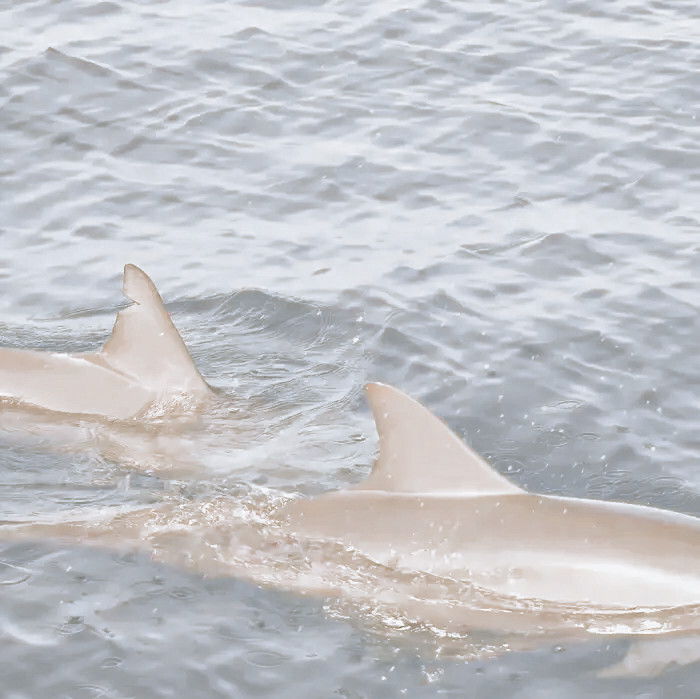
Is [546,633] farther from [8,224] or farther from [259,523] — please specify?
[8,224]

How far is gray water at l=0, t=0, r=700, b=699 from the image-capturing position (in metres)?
6.66

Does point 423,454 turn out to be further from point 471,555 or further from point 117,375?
point 117,375

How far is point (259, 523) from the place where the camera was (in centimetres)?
729

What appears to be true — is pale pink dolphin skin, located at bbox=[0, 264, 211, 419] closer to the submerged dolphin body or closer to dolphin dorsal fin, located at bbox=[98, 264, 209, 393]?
dolphin dorsal fin, located at bbox=[98, 264, 209, 393]

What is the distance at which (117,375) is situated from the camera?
350 inches

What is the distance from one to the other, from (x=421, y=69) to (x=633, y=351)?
596 cm

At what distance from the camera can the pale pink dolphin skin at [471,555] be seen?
6.50 m

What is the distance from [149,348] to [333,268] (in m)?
2.69

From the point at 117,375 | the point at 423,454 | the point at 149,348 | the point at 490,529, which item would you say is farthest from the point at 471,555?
the point at 117,375

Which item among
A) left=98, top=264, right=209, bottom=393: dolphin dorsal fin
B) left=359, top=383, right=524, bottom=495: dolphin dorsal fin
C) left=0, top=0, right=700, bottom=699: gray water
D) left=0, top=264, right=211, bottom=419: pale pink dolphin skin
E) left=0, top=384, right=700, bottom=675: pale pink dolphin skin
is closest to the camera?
left=0, top=384, right=700, bottom=675: pale pink dolphin skin

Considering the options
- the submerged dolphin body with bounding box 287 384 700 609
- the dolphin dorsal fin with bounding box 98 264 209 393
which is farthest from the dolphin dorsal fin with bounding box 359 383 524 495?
the dolphin dorsal fin with bounding box 98 264 209 393

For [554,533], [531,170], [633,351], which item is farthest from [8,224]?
[554,533]

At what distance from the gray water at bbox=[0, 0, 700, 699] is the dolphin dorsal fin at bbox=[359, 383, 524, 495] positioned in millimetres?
780

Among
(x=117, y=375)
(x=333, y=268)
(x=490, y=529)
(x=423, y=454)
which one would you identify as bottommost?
(x=333, y=268)
